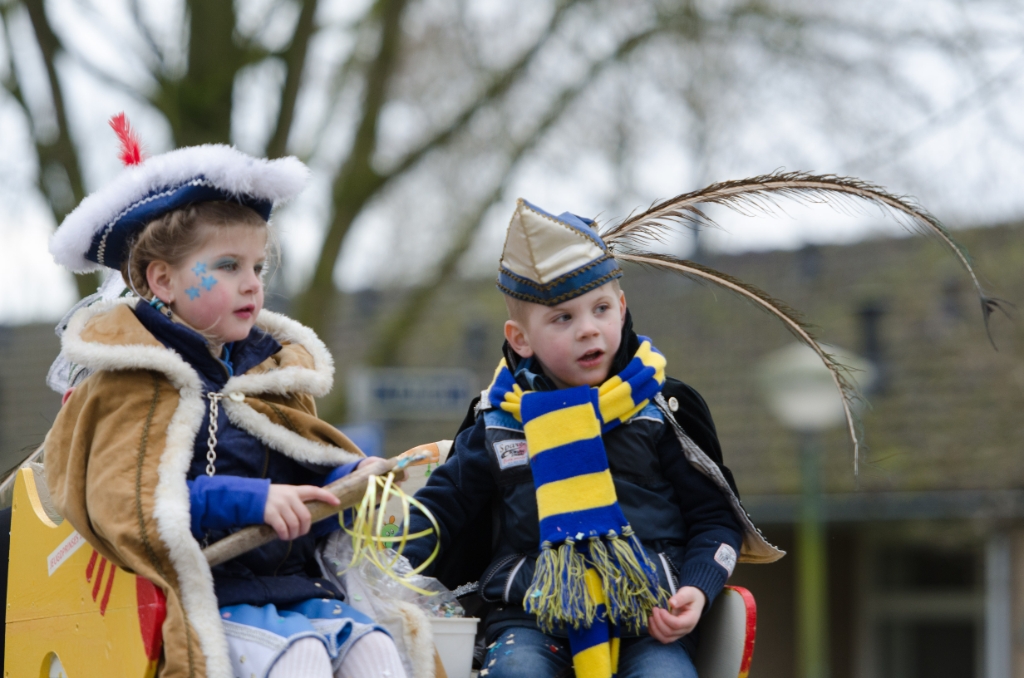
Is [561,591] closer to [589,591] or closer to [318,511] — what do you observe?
[589,591]

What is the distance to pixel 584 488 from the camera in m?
2.71

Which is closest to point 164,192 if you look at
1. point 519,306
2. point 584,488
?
point 519,306

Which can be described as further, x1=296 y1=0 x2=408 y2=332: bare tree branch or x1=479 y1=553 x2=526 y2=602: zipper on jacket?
x1=296 y1=0 x2=408 y2=332: bare tree branch

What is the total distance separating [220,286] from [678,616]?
3.85 feet

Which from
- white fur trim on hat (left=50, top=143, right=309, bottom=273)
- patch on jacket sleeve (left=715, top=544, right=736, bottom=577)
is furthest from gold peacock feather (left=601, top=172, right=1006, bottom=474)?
white fur trim on hat (left=50, top=143, right=309, bottom=273)

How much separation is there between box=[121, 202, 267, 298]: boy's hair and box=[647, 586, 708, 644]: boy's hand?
3.89ft

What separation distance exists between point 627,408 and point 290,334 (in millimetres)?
775

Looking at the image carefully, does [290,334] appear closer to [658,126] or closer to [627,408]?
[627,408]

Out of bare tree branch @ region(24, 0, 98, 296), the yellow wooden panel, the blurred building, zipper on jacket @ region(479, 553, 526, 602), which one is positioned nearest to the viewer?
the yellow wooden panel

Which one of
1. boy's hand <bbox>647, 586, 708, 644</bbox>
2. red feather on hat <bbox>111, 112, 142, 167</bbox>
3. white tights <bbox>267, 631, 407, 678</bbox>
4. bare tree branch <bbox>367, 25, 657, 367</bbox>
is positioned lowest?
white tights <bbox>267, 631, 407, 678</bbox>

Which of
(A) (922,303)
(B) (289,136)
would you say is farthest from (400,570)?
(A) (922,303)

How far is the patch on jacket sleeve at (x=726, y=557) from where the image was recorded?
2738 millimetres

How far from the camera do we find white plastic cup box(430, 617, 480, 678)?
105 inches

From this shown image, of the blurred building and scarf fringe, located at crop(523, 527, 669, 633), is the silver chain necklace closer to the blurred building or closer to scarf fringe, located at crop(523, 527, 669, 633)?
scarf fringe, located at crop(523, 527, 669, 633)
